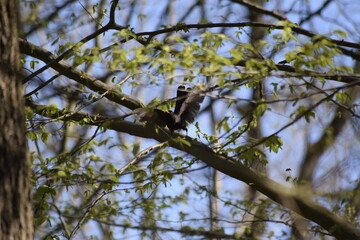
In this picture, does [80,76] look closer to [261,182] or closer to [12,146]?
[12,146]

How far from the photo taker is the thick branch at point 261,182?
3.44m

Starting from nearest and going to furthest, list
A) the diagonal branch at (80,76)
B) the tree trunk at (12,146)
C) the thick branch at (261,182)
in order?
the tree trunk at (12,146)
the thick branch at (261,182)
the diagonal branch at (80,76)

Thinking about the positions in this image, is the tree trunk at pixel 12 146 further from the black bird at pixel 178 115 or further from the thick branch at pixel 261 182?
the black bird at pixel 178 115

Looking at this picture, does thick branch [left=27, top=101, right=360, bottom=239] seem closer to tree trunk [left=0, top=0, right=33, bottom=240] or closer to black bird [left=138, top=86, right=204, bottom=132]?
black bird [left=138, top=86, right=204, bottom=132]

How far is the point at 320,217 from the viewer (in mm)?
3590

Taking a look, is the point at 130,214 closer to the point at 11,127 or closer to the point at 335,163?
the point at 335,163

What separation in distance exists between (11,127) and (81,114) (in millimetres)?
1269

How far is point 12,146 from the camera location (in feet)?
7.73

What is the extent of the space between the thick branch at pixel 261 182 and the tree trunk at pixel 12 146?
102 centimetres

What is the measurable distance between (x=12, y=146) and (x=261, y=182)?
1.91 meters

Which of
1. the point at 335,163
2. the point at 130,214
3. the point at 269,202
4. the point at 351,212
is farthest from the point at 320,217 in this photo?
the point at 130,214

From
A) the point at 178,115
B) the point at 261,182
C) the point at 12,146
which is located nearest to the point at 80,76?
the point at 178,115

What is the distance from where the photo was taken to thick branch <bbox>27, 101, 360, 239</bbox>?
11.3 feet

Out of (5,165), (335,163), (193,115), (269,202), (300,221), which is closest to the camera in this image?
(5,165)
